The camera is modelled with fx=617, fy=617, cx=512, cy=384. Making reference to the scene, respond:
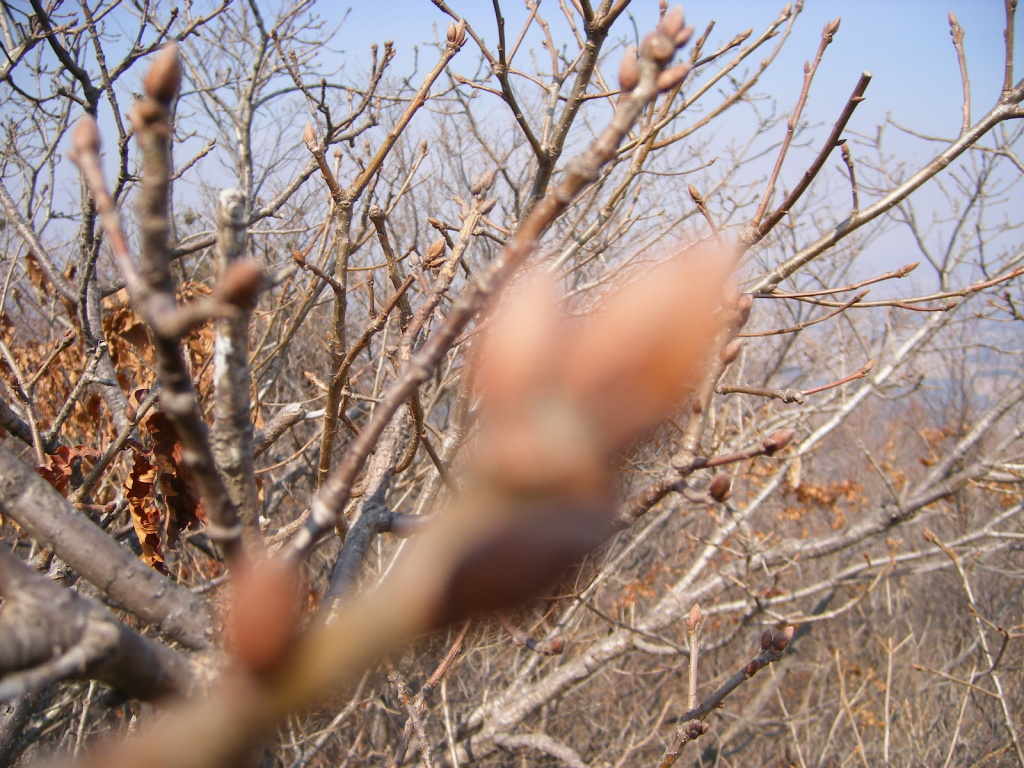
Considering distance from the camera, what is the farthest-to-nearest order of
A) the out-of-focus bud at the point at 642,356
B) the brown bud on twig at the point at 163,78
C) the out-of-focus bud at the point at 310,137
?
the out-of-focus bud at the point at 310,137 < the out-of-focus bud at the point at 642,356 < the brown bud on twig at the point at 163,78

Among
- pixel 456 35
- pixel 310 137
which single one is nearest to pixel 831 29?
pixel 456 35

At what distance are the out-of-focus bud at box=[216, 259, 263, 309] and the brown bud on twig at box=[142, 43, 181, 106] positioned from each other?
3.7 inches

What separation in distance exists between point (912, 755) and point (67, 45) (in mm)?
6497

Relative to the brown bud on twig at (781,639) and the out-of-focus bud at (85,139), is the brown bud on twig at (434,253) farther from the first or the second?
the brown bud on twig at (781,639)

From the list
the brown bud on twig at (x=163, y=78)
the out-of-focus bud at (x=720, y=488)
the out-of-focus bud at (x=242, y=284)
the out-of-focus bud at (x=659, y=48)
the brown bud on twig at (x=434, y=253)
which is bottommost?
the out-of-focus bud at (x=720, y=488)

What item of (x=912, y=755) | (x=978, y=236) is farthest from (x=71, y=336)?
(x=912, y=755)

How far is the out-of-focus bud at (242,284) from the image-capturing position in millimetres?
328

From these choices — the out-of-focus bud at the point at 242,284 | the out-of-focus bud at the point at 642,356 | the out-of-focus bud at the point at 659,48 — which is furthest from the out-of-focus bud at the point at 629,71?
the out-of-focus bud at the point at 242,284

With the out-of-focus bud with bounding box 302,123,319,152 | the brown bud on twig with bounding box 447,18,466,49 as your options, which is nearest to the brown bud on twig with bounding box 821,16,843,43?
the brown bud on twig with bounding box 447,18,466,49

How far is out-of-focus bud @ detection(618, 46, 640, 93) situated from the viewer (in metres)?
0.41

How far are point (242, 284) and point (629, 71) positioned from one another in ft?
0.92

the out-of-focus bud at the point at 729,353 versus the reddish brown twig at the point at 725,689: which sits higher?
the out-of-focus bud at the point at 729,353

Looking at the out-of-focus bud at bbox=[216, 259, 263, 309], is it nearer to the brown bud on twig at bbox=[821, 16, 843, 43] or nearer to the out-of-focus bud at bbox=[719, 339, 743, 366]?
the out-of-focus bud at bbox=[719, 339, 743, 366]

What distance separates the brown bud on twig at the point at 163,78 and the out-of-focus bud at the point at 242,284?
93 mm
